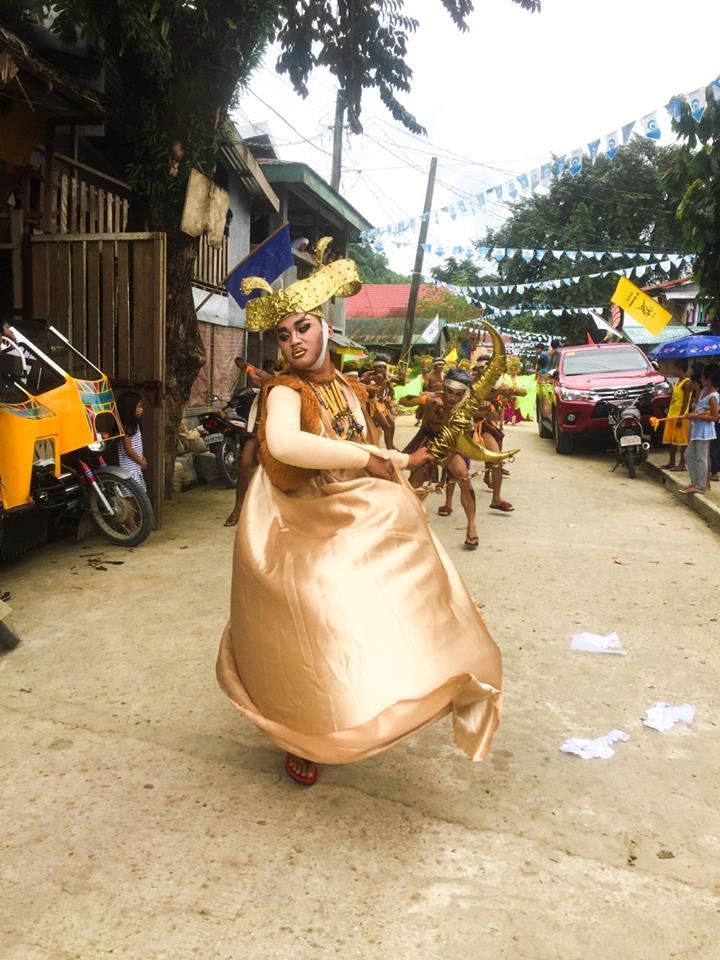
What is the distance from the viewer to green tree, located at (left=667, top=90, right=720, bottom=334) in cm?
842

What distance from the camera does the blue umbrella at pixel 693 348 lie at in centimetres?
1048

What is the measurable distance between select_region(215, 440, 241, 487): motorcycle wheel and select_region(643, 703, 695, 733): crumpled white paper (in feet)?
21.7

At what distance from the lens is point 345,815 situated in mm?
2682

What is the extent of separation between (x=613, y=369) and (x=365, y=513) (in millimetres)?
11632

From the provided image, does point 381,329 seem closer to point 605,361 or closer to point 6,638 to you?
point 605,361

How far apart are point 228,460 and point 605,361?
7.21m

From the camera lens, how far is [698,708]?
3611 mm

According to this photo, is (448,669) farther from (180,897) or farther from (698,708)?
(698,708)

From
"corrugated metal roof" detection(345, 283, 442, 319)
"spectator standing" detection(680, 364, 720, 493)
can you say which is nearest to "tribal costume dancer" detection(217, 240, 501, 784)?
"spectator standing" detection(680, 364, 720, 493)

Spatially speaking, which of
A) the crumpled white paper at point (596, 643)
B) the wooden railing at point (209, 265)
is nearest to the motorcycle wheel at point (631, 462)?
the wooden railing at point (209, 265)

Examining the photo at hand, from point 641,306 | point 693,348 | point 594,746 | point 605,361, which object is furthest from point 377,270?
point 594,746

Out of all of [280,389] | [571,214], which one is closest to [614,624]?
[280,389]

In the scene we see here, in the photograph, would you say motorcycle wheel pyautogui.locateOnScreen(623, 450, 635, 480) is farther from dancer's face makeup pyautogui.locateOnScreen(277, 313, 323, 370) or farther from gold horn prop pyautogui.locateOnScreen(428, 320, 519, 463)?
dancer's face makeup pyautogui.locateOnScreen(277, 313, 323, 370)

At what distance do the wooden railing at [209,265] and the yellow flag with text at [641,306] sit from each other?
7385mm
